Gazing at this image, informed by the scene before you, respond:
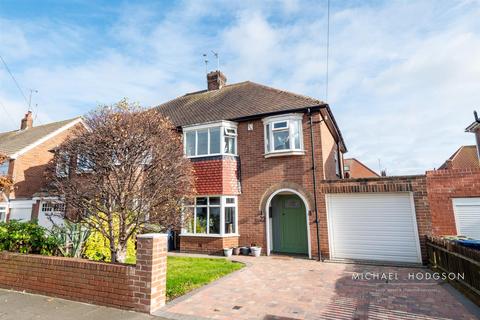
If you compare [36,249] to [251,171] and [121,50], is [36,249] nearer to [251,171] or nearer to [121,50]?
[121,50]

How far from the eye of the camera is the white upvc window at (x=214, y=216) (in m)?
11.9

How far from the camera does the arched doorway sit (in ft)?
38.3

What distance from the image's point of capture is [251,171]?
12.3 meters

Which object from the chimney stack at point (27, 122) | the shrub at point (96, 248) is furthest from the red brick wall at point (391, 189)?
the chimney stack at point (27, 122)

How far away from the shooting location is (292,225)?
12.0m

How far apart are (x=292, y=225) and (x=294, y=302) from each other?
6.51 m

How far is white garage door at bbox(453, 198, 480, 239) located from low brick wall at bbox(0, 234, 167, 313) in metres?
11.8

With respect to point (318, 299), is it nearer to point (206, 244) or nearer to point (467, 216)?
point (206, 244)

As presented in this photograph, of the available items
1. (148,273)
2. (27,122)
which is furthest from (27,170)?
(148,273)

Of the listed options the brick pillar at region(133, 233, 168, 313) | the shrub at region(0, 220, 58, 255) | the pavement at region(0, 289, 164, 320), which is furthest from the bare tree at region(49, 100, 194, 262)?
the brick pillar at region(133, 233, 168, 313)

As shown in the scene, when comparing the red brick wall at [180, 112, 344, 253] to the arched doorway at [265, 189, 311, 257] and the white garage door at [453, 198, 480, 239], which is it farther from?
the white garage door at [453, 198, 480, 239]

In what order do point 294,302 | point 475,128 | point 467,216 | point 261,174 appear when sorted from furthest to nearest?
point 475,128
point 261,174
point 467,216
point 294,302

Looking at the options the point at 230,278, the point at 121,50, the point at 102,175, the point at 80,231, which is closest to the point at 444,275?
the point at 230,278

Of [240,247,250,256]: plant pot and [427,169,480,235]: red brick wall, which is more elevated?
[427,169,480,235]: red brick wall
